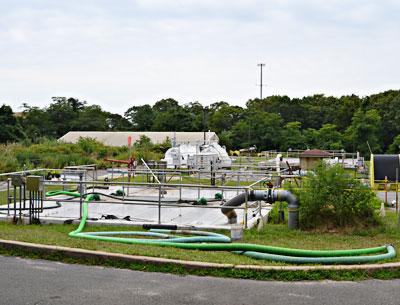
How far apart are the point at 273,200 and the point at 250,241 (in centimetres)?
211

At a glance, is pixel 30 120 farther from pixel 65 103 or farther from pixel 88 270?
pixel 88 270

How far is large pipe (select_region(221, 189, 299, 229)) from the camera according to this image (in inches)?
438

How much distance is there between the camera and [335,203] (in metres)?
10.9

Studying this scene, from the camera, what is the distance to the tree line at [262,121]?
59594mm

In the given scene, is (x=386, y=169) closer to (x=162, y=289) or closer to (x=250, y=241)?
(x=250, y=241)

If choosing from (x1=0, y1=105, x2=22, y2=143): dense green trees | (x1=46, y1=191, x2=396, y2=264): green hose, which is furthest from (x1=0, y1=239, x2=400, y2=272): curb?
(x1=0, y1=105, x2=22, y2=143): dense green trees

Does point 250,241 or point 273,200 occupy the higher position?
point 273,200

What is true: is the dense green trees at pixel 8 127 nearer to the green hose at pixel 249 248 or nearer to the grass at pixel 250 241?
the grass at pixel 250 241

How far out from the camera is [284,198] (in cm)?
1141

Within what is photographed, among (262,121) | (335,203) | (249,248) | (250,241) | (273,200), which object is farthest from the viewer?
(262,121)

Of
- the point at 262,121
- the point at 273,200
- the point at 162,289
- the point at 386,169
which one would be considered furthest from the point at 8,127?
the point at 162,289

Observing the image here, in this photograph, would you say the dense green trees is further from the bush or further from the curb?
the curb

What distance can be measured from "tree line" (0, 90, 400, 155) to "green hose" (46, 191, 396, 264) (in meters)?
42.1

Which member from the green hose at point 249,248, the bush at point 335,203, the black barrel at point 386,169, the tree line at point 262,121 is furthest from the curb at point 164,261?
the tree line at point 262,121
